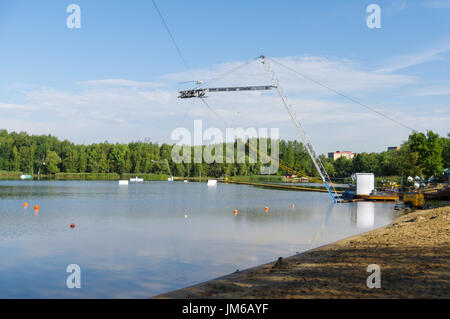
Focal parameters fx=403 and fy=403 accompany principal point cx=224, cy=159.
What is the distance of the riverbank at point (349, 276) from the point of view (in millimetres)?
10852

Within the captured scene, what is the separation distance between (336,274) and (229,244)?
10954 mm

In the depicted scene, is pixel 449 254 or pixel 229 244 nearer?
pixel 449 254

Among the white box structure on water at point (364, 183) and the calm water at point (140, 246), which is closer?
the calm water at point (140, 246)

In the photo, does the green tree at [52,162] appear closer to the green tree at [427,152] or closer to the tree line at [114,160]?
the tree line at [114,160]

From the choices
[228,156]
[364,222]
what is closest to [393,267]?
[364,222]

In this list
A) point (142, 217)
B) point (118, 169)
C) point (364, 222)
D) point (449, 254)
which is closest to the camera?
point (449, 254)

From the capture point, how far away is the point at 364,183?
190 feet

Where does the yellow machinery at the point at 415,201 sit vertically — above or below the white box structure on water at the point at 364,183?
below

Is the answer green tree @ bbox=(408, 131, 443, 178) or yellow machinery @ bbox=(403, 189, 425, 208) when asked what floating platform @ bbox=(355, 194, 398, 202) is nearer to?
yellow machinery @ bbox=(403, 189, 425, 208)

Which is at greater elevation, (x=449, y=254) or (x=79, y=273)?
(x=449, y=254)

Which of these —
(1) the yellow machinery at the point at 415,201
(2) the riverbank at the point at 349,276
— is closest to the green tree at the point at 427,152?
(1) the yellow machinery at the point at 415,201

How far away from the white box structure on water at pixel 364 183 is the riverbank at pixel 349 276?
39485 mm
